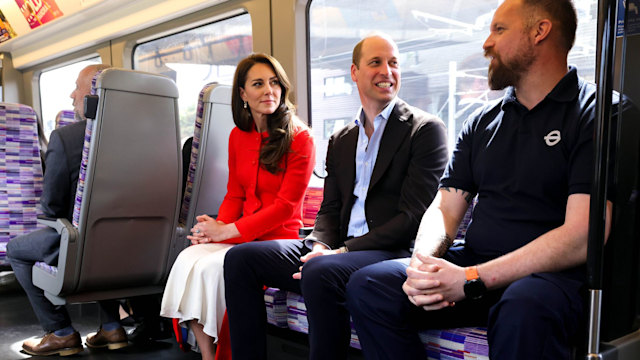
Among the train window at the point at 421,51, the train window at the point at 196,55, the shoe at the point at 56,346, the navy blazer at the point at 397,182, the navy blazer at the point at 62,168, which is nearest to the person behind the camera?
the navy blazer at the point at 397,182

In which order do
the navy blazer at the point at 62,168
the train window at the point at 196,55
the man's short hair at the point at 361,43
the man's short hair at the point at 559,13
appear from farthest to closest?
the train window at the point at 196,55
the navy blazer at the point at 62,168
the man's short hair at the point at 361,43
the man's short hair at the point at 559,13

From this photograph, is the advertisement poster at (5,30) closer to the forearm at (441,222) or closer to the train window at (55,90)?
the train window at (55,90)

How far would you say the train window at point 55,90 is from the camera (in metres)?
7.49

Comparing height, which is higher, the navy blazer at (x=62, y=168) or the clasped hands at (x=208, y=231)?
the navy blazer at (x=62, y=168)

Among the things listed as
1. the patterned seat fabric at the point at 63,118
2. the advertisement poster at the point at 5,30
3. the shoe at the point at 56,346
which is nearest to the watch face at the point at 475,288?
the shoe at the point at 56,346

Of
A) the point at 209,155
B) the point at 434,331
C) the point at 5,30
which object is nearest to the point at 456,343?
the point at 434,331

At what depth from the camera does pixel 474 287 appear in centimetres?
186

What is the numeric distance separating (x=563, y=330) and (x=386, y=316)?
1.81 ft

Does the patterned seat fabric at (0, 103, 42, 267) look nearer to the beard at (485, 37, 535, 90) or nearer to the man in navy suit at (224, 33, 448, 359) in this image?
the man in navy suit at (224, 33, 448, 359)

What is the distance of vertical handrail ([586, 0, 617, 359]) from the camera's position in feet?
5.13

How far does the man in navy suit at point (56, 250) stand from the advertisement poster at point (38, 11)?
136 inches

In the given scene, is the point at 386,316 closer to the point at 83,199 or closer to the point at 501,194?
the point at 501,194

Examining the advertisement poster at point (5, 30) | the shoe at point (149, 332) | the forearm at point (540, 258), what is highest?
the advertisement poster at point (5, 30)

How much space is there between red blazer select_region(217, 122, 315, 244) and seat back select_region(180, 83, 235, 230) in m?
0.19
